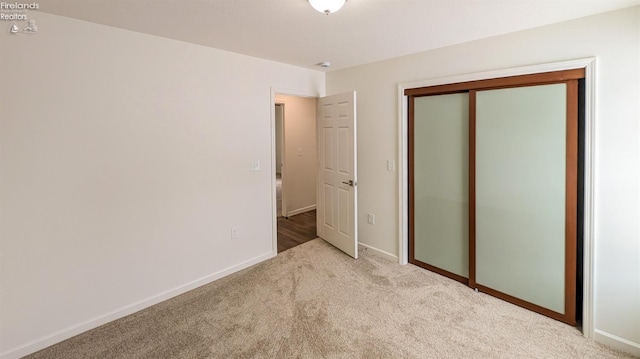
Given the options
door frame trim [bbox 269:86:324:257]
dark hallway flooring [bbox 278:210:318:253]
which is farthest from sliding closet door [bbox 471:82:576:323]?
dark hallway flooring [bbox 278:210:318:253]

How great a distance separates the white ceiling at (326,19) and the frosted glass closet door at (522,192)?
22.5 inches

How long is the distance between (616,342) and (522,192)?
1172mm

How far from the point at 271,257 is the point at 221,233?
0.75 m

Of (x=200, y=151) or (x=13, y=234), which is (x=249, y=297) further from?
(x=13, y=234)

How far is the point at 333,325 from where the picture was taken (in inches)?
91.3

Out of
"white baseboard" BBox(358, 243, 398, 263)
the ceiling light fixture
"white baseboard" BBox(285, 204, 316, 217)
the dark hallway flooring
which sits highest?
the ceiling light fixture

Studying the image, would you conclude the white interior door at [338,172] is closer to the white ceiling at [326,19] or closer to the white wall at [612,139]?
A: the white ceiling at [326,19]

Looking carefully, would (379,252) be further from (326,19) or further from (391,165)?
(326,19)

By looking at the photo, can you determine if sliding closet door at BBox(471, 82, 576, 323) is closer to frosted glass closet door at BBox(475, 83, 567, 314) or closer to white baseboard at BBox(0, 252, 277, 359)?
frosted glass closet door at BBox(475, 83, 567, 314)

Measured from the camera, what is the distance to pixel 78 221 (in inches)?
88.4

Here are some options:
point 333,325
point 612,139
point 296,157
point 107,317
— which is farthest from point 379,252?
point 107,317

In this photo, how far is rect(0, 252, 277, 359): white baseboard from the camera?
6.71 feet

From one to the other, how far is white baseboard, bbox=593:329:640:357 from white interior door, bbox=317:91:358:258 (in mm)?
2125

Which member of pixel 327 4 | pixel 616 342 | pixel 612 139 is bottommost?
pixel 616 342
